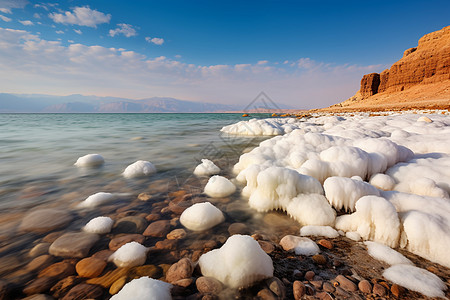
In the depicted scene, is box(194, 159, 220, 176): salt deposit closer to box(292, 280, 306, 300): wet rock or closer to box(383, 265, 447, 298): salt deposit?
box(292, 280, 306, 300): wet rock

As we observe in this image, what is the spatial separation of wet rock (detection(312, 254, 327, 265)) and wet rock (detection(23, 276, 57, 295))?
104 inches

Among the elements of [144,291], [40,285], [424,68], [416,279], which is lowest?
[40,285]

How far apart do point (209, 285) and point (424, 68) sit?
8832 cm

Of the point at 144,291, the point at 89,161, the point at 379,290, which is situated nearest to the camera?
the point at 144,291

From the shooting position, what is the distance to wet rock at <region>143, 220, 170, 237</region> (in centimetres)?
255

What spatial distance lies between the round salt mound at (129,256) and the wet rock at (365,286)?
214 centimetres

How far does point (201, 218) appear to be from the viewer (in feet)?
8.80

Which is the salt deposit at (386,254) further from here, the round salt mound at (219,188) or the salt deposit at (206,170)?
the salt deposit at (206,170)

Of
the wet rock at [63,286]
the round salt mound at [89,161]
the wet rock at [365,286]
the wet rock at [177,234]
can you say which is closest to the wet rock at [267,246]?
the wet rock at [365,286]

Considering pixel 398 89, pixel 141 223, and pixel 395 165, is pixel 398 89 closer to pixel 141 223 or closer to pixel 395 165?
pixel 395 165

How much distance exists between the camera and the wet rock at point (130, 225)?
8.70 feet

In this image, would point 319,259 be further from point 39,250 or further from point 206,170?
point 206,170

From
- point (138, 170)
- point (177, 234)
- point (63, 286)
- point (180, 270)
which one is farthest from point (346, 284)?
point (138, 170)

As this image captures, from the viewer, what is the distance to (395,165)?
369 cm
